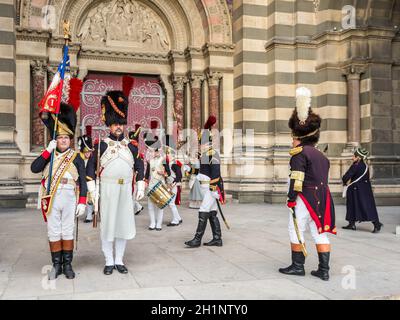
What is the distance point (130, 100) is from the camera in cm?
1593

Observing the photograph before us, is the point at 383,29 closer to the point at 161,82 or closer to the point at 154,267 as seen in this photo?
the point at 161,82

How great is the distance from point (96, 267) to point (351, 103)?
1101cm

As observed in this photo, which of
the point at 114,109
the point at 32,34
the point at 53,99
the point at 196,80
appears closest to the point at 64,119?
the point at 53,99

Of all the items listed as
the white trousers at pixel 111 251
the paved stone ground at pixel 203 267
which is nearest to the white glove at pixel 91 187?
the white trousers at pixel 111 251

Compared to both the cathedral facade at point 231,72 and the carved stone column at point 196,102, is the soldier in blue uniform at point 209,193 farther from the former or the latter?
the carved stone column at point 196,102

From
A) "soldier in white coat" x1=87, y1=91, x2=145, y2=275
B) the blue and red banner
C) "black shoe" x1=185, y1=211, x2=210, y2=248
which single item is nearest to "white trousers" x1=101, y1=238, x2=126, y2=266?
"soldier in white coat" x1=87, y1=91, x2=145, y2=275

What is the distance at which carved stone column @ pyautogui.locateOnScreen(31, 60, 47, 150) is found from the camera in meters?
13.6

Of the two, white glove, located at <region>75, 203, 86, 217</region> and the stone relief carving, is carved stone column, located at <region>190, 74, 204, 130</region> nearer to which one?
the stone relief carving

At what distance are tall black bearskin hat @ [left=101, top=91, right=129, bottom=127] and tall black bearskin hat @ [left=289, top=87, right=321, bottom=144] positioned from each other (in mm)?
2390

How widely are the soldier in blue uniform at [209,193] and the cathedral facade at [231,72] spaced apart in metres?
6.93

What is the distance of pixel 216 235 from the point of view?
7438 millimetres

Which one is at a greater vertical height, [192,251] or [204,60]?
[204,60]
